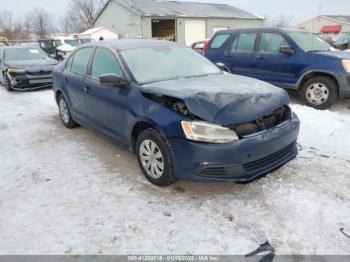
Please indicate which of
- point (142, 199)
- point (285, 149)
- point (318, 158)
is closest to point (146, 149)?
point (142, 199)

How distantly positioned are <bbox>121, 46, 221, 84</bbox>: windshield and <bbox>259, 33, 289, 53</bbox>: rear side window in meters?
3.00

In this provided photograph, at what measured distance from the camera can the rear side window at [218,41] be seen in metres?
7.96

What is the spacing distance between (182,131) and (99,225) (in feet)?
3.87

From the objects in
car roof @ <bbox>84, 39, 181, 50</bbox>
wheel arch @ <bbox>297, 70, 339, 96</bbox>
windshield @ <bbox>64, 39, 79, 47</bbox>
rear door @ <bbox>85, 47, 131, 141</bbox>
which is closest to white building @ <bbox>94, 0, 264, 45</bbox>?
windshield @ <bbox>64, 39, 79, 47</bbox>

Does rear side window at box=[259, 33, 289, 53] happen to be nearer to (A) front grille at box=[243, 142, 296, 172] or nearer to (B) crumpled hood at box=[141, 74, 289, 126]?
(B) crumpled hood at box=[141, 74, 289, 126]

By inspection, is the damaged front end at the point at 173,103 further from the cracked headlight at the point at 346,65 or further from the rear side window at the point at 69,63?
the cracked headlight at the point at 346,65

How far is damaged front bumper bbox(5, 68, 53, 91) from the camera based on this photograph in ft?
30.8

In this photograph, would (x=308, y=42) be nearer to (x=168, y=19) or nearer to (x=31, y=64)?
(x=31, y=64)

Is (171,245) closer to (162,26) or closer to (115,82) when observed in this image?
(115,82)

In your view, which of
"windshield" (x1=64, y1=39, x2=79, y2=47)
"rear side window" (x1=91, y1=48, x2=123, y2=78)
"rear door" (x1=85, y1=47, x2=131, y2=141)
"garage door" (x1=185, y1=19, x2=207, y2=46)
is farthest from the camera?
"garage door" (x1=185, y1=19, x2=207, y2=46)

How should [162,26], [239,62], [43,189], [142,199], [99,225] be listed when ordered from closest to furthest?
[99,225], [142,199], [43,189], [239,62], [162,26]

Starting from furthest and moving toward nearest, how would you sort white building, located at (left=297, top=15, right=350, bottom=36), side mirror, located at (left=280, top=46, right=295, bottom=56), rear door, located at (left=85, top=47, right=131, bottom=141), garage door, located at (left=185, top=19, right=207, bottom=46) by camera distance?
1. white building, located at (left=297, top=15, right=350, bottom=36)
2. garage door, located at (left=185, top=19, right=207, bottom=46)
3. side mirror, located at (left=280, top=46, right=295, bottom=56)
4. rear door, located at (left=85, top=47, right=131, bottom=141)

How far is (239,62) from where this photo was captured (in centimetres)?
748

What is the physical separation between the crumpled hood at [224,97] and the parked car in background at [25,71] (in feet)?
24.1
